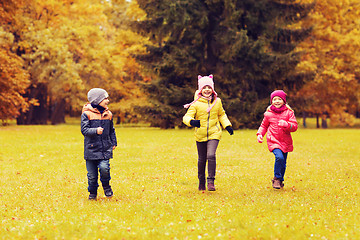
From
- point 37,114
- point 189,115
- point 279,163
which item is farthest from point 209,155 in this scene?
point 37,114

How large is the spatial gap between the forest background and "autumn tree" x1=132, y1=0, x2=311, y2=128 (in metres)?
0.07

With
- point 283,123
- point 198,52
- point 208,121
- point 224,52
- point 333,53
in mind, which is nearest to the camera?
point 208,121

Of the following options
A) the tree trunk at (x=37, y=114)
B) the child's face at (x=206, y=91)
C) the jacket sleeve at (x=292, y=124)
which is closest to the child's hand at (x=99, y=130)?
the child's face at (x=206, y=91)

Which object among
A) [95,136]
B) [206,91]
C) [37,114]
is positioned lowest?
[37,114]

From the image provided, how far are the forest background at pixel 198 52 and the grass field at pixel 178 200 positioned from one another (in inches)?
541

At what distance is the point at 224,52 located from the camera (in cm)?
2752

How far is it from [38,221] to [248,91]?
2370 cm

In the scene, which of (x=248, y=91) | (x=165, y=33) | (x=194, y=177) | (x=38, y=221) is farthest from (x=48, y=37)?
(x=38, y=221)

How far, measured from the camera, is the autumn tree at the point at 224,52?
27.0 m

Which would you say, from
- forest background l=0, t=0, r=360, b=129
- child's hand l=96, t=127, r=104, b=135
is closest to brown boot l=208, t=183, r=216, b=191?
child's hand l=96, t=127, r=104, b=135

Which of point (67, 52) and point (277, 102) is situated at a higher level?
point (67, 52)

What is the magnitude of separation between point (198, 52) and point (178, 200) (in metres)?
21.5

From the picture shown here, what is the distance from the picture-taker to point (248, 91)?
28531 millimetres

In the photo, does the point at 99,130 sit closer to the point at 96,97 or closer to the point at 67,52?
the point at 96,97
